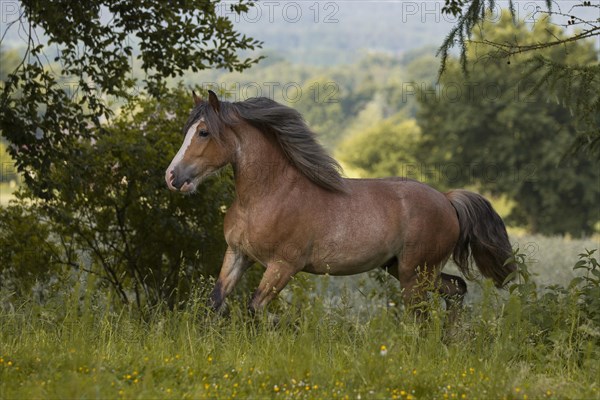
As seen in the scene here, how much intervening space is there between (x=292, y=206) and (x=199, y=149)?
3.01 feet

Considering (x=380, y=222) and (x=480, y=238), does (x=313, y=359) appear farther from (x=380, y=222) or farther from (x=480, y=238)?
(x=480, y=238)

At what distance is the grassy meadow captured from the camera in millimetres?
5210

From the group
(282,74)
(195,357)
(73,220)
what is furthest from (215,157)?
(282,74)

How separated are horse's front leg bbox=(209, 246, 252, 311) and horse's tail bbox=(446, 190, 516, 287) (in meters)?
2.28

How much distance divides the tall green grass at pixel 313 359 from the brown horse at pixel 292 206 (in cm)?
54

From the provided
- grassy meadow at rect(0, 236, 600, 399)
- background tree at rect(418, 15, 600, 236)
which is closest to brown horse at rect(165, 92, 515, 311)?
grassy meadow at rect(0, 236, 600, 399)

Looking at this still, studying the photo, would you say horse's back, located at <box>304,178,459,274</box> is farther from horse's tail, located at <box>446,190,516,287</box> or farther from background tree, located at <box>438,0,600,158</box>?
background tree, located at <box>438,0,600,158</box>

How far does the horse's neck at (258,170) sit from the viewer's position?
24.1 feet

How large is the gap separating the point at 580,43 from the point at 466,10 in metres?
40.0

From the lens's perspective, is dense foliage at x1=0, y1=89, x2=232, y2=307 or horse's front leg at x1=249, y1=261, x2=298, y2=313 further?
dense foliage at x1=0, y1=89, x2=232, y2=307

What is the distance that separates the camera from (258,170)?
7.37 meters

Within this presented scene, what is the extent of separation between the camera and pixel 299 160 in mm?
7504

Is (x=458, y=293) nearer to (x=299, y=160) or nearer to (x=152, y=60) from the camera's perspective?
(x=299, y=160)

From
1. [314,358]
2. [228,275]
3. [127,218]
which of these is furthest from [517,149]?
[314,358]
